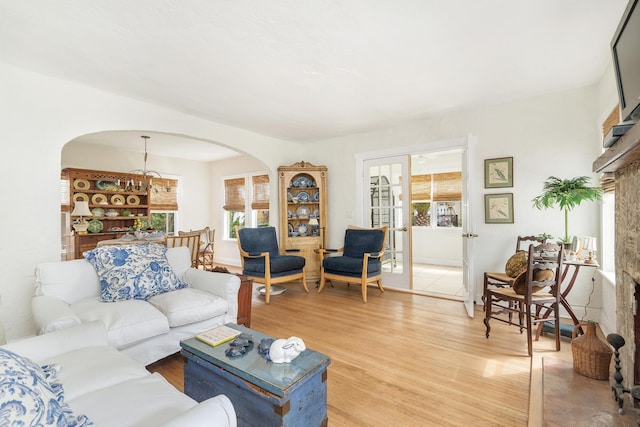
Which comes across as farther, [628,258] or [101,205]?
[101,205]

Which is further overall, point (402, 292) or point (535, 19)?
point (402, 292)

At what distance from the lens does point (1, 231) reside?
2422 mm

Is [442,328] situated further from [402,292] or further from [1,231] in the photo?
[1,231]

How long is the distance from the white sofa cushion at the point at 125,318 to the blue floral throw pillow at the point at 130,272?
13 centimetres

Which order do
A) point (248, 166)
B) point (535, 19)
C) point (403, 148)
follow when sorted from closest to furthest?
point (535, 19)
point (403, 148)
point (248, 166)

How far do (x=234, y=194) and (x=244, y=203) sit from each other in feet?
1.32

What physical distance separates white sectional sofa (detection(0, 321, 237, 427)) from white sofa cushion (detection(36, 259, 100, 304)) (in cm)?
85

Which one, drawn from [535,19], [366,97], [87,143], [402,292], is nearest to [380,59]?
[366,97]

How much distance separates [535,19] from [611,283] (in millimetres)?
2332

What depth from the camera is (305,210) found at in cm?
525

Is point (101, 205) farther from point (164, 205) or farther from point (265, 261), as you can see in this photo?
point (265, 261)

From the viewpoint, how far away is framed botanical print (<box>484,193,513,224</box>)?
11.7 ft

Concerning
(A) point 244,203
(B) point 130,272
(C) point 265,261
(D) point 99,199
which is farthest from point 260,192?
(B) point 130,272

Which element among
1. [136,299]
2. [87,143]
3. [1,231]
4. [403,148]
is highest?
[87,143]
